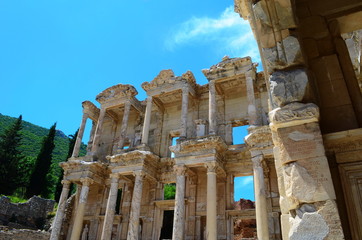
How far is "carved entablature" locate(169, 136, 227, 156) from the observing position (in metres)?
15.1

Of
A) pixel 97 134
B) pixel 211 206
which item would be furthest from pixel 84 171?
pixel 211 206

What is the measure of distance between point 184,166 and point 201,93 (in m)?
5.98

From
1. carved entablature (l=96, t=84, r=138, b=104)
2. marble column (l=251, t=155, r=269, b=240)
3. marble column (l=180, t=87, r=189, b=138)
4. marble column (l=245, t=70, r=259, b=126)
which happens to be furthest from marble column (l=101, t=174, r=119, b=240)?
marble column (l=245, t=70, r=259, b=126)

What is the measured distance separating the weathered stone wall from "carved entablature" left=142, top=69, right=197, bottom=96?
1491cm

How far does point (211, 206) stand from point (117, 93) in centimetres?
1071

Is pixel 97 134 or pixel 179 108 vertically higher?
pixel 179 108

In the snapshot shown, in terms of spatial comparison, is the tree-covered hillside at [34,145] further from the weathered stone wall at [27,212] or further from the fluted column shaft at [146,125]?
the fluted column shaft at [146,125]

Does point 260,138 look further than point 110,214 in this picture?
No

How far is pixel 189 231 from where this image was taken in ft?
52.9

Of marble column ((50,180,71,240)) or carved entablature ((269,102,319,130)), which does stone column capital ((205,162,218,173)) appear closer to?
marble column ((50,180,71,240))

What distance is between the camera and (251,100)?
52.3 ft

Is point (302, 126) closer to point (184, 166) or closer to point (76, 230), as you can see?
point (184, 166)

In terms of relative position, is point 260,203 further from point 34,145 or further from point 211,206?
point 34,145

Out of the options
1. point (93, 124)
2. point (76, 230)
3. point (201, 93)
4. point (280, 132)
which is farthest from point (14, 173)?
point (280, 132)
